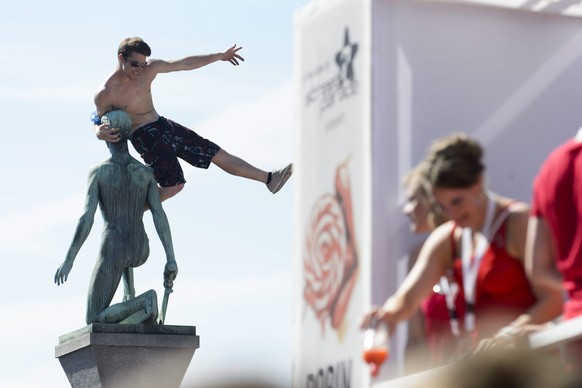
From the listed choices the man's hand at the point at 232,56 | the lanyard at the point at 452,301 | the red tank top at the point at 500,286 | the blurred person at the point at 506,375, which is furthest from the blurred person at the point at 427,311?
the man's hand at the point at 232,56

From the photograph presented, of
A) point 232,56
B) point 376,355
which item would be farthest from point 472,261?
point 232,56

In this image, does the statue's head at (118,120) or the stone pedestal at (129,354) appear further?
the statue's head at (118,120)

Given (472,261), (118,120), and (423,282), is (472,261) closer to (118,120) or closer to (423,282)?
(423,282)

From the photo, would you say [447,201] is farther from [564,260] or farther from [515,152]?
[515,152]

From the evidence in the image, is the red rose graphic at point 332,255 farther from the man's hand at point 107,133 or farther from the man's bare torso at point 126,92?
the man's bare torso at point 126,92

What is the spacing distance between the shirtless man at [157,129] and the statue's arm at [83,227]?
42cm

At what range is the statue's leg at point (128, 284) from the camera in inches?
573

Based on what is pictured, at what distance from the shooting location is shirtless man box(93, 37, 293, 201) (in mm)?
14297

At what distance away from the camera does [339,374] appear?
552 centimetres

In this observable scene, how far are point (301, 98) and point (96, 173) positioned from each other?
8.54 metres

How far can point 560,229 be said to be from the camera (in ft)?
14.2

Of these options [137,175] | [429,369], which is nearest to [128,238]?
[137,175]

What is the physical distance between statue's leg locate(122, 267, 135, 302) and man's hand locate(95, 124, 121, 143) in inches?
44.5

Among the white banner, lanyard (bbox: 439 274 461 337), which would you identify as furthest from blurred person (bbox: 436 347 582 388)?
the white banner
